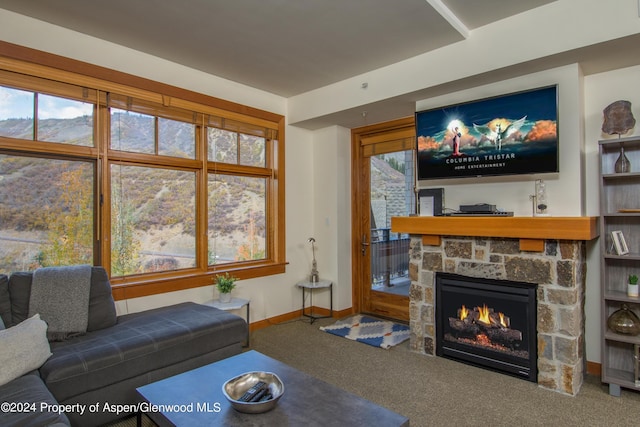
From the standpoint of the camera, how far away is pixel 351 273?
4863 mm

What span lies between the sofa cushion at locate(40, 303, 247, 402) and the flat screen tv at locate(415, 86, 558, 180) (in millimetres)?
2333

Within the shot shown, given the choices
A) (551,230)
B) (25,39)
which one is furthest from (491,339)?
(25,39)

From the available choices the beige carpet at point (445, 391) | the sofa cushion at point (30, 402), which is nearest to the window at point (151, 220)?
the beige carpet at point (445, 391)

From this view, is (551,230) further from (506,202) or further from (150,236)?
(150,236)

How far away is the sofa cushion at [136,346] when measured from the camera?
207cm

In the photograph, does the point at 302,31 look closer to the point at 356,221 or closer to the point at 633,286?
the point at 356,221

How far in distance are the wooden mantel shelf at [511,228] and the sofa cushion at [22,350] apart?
2909mm

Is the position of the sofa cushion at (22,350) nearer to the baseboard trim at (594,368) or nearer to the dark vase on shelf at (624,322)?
the dark vase on shelf at (624,322)

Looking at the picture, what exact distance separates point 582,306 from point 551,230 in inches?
30.4

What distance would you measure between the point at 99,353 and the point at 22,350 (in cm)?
38

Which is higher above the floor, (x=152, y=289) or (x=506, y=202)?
(x=506, y=202)

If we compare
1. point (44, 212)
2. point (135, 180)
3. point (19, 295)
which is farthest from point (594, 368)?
point (44, 212)

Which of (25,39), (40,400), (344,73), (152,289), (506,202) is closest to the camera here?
(40,400)

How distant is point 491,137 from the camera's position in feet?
10.0
